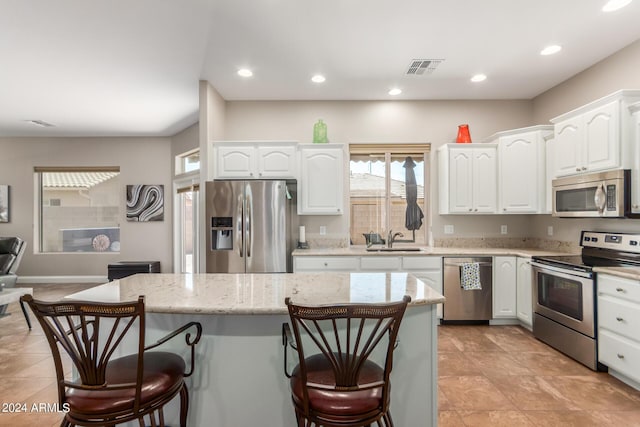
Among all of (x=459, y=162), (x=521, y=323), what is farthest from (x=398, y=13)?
(x=521, y=323)

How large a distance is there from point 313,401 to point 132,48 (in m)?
3.37

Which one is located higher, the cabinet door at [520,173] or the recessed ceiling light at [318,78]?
the recessed ceiling light at [318,78]

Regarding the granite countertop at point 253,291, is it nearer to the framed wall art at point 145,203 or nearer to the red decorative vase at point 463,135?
the red decorative vase at point 463,135

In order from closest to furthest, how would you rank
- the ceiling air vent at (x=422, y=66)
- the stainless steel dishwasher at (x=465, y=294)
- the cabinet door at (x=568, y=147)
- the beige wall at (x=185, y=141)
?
the cabinet door at (x=568, y=147), the ceiling air vent at (x=422, y=66), the stainless steel dishwasher at (x=465, y=294), the beige wall at (x=185, y=141)

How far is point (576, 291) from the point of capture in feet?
9.52

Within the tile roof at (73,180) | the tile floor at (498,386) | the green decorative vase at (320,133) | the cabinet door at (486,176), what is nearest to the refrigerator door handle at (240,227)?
the green decorative vase at (320,133)

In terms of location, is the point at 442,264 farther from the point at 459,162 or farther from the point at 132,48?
the point at 132,48

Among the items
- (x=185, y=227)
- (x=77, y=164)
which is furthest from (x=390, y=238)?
(x=77, y=164)

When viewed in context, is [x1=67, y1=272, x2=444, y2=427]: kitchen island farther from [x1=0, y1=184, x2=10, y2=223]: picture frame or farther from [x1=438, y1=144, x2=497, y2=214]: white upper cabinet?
[x1=0, y1=184, x2=10, y2=223]: picture frame

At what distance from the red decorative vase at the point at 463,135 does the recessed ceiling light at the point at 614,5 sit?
6.05 ft

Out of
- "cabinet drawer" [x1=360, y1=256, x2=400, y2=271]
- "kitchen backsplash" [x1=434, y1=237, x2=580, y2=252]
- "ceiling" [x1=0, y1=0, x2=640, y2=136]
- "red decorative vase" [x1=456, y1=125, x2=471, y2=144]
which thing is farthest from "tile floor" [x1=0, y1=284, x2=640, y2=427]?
"ceiling" [x1=0, y1=0, x2=640, y2=136]

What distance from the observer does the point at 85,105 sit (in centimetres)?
469

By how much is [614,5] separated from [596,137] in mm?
1046

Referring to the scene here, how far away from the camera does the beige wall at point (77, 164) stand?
6.47 meters
